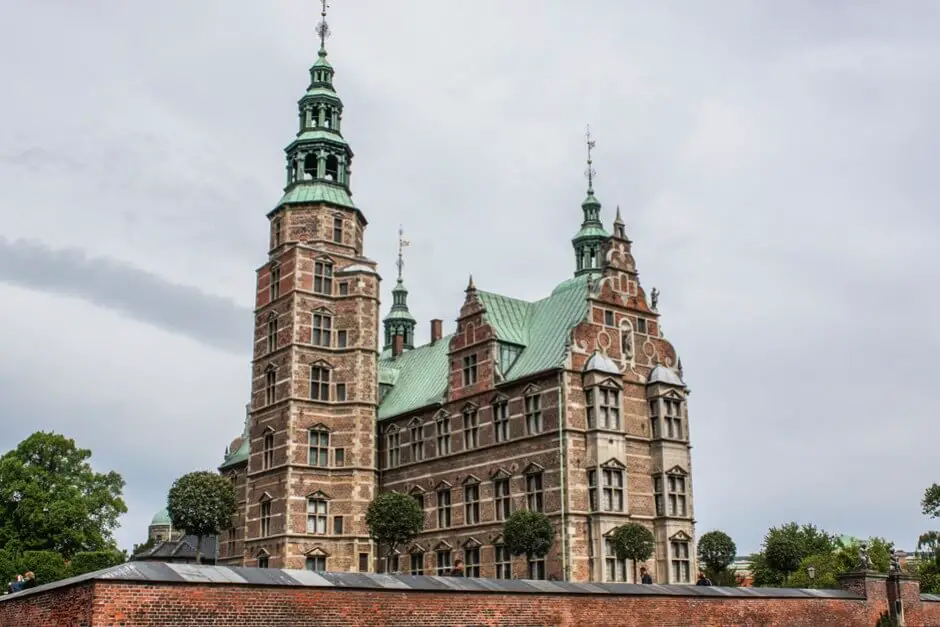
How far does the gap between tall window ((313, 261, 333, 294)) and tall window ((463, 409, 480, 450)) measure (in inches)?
452

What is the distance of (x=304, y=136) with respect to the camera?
61156mm

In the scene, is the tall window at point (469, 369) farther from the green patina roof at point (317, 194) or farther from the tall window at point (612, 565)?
the green patina roof at point (317, 194)

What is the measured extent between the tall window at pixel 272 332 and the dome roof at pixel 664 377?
20861 millimetres

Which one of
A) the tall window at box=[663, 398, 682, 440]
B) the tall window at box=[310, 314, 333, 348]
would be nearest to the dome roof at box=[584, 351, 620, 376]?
the tall window at box=[663, 398, 682, 440]

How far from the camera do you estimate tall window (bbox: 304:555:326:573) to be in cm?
5348

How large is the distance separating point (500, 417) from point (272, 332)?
15.3 m

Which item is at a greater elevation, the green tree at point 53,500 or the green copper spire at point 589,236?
the green copper spire at point 589,236

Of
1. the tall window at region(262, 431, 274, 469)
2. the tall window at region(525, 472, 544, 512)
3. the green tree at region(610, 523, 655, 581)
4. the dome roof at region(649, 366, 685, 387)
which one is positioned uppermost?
the dome roof at region(649, 366, 685, 387)

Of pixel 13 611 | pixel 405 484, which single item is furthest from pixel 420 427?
pixel 13 611

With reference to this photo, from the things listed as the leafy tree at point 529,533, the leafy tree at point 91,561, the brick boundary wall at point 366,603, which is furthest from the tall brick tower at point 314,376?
the brick boundary wall at point 366,603

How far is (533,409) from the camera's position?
1890 inches

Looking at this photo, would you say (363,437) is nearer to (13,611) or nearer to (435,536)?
(435,536)

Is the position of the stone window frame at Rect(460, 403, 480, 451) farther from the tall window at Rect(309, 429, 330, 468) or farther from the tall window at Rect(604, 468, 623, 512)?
the tall window at Rect(309, 429, 330, 468)

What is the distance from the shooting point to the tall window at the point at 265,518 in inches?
2165
